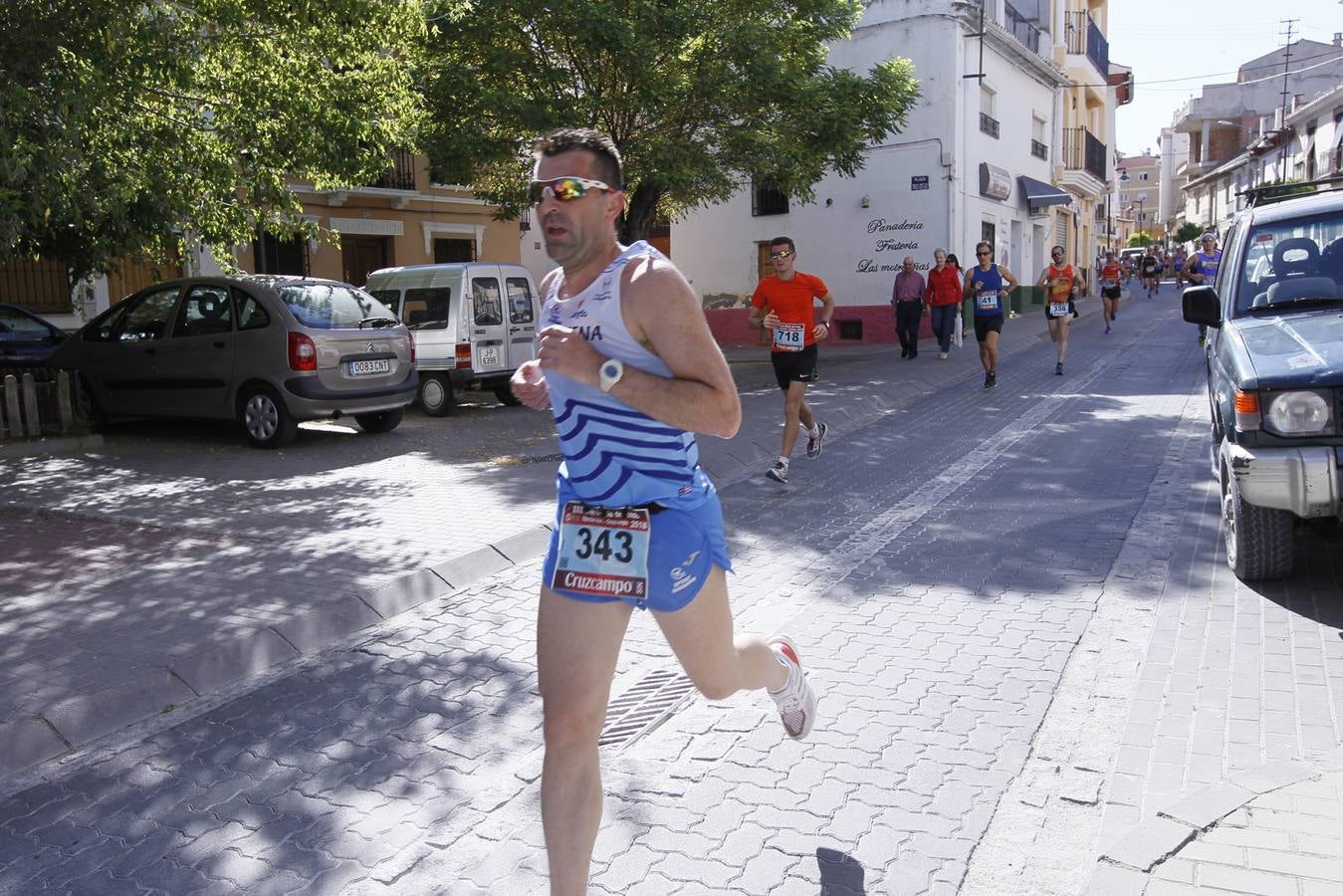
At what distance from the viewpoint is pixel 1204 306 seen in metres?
6.45

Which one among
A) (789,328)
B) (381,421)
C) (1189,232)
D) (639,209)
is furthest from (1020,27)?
(1189,232)

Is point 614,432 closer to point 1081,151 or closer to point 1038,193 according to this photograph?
point 1038,193

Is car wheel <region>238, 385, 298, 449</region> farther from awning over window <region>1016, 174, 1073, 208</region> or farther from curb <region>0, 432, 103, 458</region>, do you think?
awning over window <region>1016, 174, 1073, 208</region>

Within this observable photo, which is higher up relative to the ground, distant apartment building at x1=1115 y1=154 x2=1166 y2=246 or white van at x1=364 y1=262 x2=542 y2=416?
distant apartment building at x1=1115 y1=154 x2=1166 y2=246

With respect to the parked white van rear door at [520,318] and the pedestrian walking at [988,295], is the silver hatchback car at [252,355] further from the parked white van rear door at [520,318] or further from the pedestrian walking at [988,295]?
the pedestrian walking at [988,295]

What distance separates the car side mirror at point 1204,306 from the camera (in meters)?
6.44

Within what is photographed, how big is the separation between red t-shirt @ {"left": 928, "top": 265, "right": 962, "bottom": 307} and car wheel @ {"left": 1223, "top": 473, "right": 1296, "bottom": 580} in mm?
14536

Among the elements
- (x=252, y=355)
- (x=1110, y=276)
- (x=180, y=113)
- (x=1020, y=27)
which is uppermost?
(x=1020, y=27)

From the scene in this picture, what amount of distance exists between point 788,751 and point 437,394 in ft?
35.3

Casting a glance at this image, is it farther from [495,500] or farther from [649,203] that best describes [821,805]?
[649,203]

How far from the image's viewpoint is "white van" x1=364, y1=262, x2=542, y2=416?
13781 millimetres

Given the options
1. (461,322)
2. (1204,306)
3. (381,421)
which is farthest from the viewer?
(461,322)

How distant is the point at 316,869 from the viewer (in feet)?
10.3

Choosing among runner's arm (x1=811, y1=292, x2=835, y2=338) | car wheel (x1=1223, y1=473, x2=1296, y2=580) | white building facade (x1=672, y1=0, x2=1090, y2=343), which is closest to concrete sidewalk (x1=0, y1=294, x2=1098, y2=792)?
runner's arm (x1=811, y1=292, x2=835, y2=338)
